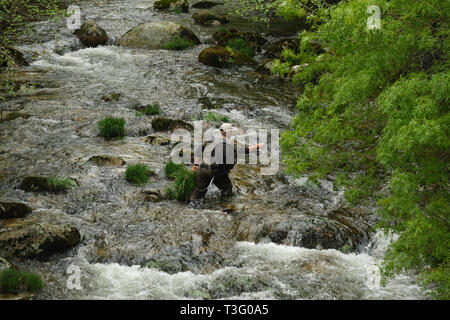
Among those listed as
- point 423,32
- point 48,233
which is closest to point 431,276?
point 423,32

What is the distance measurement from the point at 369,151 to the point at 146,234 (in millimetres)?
4995

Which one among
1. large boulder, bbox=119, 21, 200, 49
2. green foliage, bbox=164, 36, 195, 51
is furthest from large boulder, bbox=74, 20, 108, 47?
green foliage, bbox=164, 36, 195, 51

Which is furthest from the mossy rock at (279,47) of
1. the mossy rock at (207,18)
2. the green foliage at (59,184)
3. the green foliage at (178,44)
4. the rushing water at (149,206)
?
the green foliage at (59,184)

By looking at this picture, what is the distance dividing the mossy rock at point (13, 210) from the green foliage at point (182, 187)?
3.34 metres

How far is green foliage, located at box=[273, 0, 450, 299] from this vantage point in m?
6.94

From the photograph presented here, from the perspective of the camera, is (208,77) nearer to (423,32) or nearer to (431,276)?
(423,32)

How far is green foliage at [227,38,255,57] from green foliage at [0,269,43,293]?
18.4 m

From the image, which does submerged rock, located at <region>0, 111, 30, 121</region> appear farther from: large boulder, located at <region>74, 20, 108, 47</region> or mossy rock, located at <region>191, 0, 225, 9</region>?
mossy rock, located at <region>191, 0, 225, 9</region>

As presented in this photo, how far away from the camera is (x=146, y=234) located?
401 inches

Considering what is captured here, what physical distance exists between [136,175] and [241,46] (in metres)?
14.2

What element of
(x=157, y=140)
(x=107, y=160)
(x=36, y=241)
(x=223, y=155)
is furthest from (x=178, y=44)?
(x=36, y=241)

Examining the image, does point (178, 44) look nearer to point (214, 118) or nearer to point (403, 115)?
point (214, 118)

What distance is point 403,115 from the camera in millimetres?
7000

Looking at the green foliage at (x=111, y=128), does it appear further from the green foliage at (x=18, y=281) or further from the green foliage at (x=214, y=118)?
the green foliage at (x=18, y=281)
